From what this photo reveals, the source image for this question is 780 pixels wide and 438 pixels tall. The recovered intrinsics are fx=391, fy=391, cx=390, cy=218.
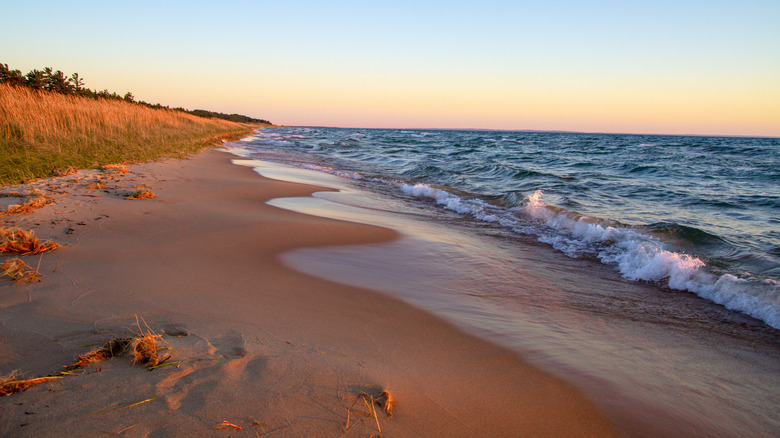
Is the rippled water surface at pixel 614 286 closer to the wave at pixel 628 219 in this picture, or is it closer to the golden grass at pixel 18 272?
the wave at pixel 628 219

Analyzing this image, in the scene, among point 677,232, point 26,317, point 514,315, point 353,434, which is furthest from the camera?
point 677,232

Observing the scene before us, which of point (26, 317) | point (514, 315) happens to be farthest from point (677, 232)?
point (26, 317)

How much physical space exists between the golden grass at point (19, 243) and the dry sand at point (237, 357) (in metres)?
0.12

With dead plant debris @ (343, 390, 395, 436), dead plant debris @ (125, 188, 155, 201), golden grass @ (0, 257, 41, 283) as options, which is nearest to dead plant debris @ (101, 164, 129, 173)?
dead plant debris @ (125, 188, 155, 201)

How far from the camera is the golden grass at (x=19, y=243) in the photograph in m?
3.43

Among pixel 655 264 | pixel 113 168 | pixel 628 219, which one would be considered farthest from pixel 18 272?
pixel 628 219

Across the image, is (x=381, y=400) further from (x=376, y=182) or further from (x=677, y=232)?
(x=376, y=182)

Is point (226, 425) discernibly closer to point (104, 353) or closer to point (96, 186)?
point (104, 353)

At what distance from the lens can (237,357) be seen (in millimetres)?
2344

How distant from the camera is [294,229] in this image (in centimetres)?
586

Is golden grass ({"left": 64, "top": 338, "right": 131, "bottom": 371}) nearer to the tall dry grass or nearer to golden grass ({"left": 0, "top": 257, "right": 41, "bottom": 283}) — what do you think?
golden grass ({"left": 0, "top": 257, "right": 41, "bottom": 283})

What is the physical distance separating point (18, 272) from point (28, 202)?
2.41 meters

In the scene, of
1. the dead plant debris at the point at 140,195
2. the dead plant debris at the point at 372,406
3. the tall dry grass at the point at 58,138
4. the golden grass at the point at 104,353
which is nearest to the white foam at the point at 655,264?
the dead plant debris at the point at 372,406

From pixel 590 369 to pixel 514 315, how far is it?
904mm
